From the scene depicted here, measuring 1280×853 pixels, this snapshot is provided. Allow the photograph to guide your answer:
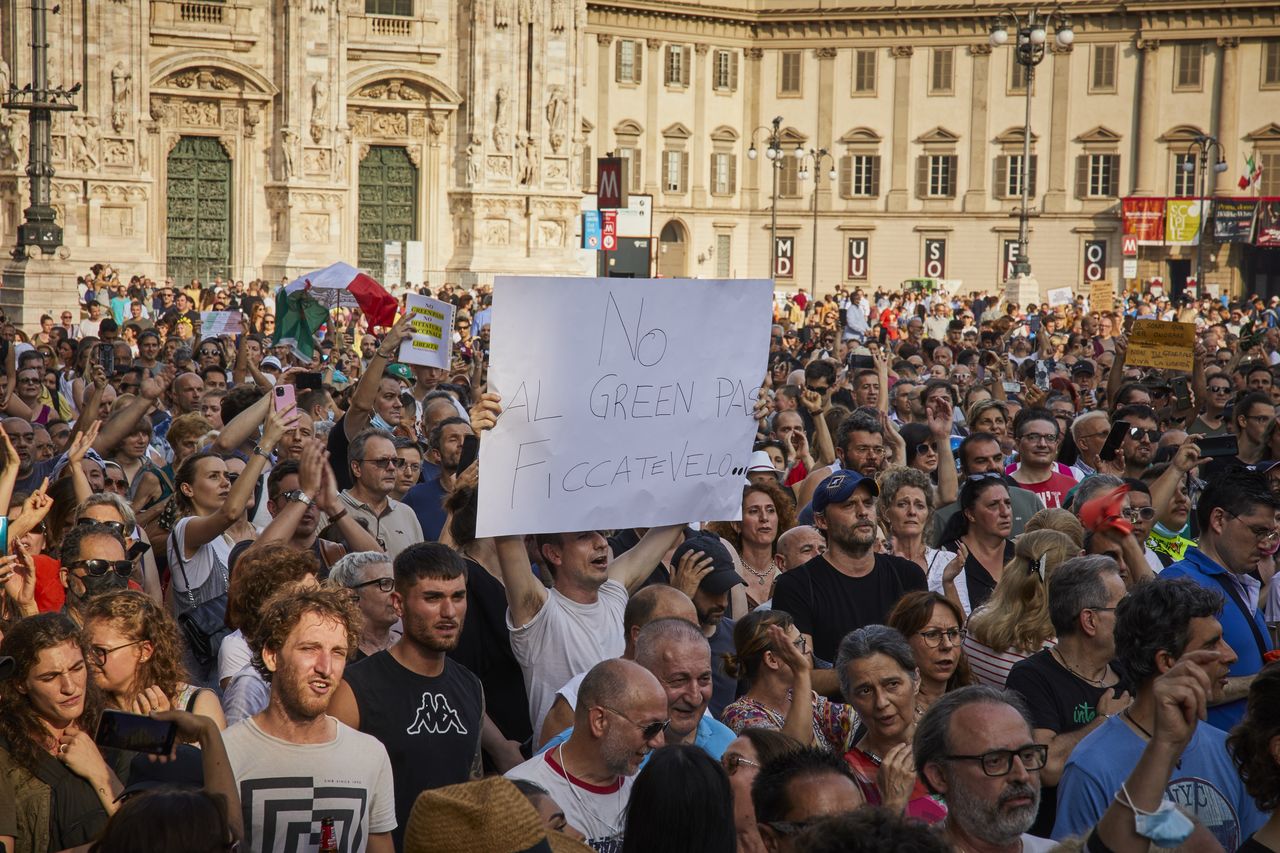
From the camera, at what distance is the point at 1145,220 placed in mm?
59188

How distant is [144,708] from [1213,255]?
5844 cm

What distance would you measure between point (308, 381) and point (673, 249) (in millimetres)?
51106

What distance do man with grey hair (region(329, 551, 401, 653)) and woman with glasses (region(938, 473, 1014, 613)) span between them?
2799 mm

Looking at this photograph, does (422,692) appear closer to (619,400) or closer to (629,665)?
(629,665)

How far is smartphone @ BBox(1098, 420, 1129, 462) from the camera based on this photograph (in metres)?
10.5

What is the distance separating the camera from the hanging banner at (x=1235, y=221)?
57750 millimetres

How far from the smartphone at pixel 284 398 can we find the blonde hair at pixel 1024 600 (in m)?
3.23

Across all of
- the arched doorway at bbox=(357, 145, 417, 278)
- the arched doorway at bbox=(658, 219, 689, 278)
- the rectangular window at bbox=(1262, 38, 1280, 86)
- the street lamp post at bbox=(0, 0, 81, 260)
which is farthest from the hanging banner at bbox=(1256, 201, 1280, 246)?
the street lamp post at bbox=(0, 0, 81, 260)

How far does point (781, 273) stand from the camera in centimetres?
6366

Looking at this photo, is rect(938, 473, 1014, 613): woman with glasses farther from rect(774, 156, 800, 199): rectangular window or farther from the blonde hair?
rect(774, 156, 800, 199): rectangular window

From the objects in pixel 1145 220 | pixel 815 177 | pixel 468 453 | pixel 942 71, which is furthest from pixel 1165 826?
pixel 942 71

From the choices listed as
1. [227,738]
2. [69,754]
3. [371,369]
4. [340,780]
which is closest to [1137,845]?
[340,780]

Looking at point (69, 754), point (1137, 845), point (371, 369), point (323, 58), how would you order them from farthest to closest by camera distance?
point (323, 58)
point (371, 369)
point (69, 754)
point (1137, 845)

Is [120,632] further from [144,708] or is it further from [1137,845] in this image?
[1137,845]
